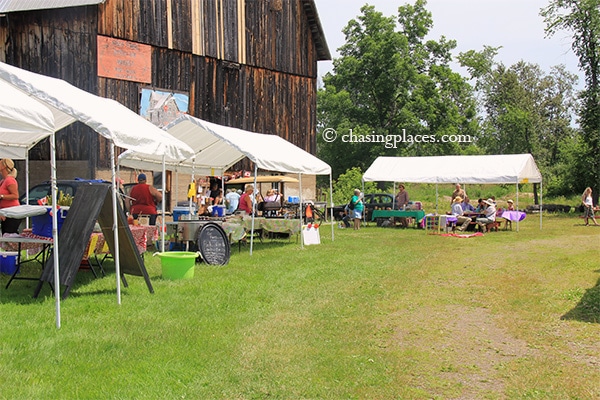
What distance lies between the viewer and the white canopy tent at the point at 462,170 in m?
21.8

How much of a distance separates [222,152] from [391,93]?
30263 mm

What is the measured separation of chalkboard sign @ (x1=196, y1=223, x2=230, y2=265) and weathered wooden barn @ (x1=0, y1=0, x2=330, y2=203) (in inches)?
362

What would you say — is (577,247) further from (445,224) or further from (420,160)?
(420,160)

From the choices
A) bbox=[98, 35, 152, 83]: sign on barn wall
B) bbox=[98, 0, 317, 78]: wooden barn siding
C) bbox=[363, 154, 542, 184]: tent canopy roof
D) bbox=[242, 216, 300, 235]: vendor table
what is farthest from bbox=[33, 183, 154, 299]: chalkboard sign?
bbox=[363, 154, 542, 184]: tent canopy roof

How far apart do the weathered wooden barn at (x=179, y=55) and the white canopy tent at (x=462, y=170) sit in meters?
4.26

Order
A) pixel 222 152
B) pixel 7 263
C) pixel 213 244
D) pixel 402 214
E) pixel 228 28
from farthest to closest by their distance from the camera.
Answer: pixel 228 28, pixel 402 214, pixel 222 152, pixel 213 244, pixel 7 263

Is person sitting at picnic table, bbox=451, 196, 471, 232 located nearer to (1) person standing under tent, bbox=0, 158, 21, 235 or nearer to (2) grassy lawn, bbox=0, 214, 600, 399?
(2) grassy lawn, bbox=0, 214, 600, 399

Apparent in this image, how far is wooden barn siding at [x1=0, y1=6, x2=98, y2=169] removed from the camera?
19.1 meters

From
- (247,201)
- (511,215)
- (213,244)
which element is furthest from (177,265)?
(511,215)

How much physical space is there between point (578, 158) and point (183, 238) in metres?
30.8

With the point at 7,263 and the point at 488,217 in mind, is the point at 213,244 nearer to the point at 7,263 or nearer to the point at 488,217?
the point at 7,263

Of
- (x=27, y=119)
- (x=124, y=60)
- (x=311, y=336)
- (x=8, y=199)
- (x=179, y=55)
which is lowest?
(x=311, y=336)

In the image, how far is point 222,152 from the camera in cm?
1593

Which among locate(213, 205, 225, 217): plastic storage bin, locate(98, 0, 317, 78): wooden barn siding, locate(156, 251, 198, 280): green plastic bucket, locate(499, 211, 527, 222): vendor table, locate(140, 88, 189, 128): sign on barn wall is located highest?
locate(98, 0, 317, 78): wooden barn siding
